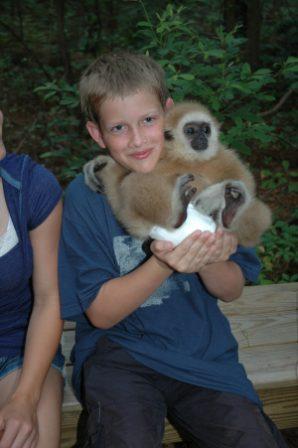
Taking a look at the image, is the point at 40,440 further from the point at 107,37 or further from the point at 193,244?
the point at 107,37

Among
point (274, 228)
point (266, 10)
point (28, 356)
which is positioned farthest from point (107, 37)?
point (28, 356)

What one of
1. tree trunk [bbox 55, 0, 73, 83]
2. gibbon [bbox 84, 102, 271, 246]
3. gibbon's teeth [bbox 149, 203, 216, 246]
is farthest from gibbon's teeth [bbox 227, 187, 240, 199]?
tree trunk [bbox 55, 0, 73, 83]

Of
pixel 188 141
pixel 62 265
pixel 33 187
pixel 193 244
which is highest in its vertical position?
pixel 188 141

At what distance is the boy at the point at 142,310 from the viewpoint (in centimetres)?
159

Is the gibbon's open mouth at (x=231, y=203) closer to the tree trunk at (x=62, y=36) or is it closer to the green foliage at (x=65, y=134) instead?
the green foliage at (x=65, y=134)

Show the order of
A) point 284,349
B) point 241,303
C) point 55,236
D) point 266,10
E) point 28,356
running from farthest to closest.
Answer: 1. point 266,10
2. point 241,303
3. point 284,349
4. point 55,236
5. point 28,356

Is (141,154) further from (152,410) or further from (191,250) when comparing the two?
(152,410)

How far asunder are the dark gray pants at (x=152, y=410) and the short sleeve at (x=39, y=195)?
50cm

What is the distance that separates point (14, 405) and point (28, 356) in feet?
0.54

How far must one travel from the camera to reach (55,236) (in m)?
1.81

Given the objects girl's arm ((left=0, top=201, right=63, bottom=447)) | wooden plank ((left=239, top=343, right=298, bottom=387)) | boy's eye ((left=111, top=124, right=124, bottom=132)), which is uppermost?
boy's eye ((left=111, top=124, right=124, bottom=132))

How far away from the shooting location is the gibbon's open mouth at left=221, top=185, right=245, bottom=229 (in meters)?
1.60

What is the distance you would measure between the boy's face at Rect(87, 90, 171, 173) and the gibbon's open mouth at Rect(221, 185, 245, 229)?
A: 28 cm

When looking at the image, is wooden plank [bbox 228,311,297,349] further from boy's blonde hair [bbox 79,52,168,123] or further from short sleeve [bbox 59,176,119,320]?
boy's blonde hair [bbox 79,52,168,123]
